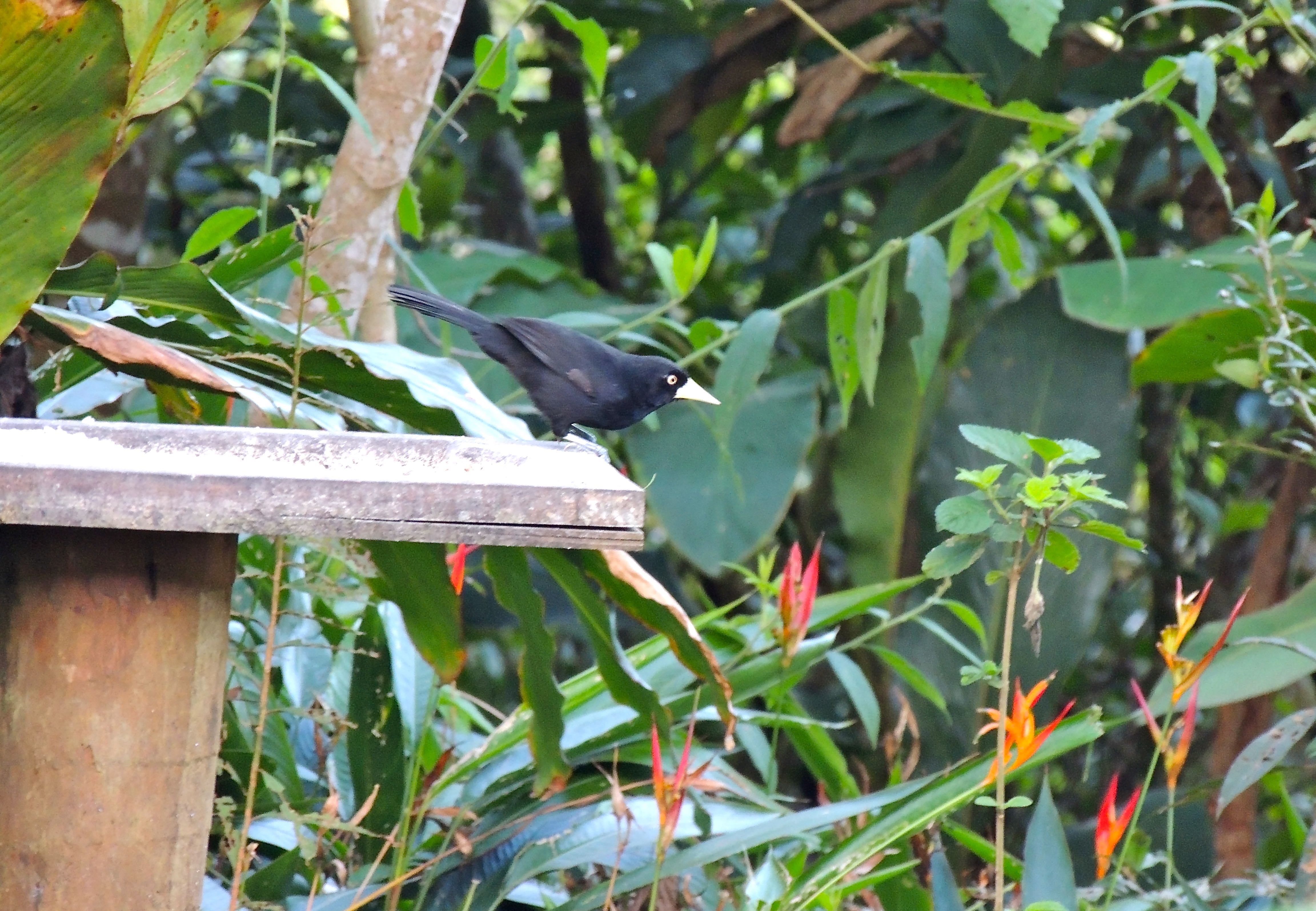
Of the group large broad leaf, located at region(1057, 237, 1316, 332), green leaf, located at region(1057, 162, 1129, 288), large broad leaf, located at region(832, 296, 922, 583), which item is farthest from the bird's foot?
large broad leaf, located at region(832, 296, 922, 583)

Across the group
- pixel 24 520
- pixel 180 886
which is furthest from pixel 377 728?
pixel 24 520

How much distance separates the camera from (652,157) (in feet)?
14.6

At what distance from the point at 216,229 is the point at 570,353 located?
689 millimetres

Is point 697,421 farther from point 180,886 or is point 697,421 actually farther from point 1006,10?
point 180,886

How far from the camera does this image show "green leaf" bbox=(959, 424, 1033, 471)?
1.58 metres

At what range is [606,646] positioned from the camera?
6.57ft

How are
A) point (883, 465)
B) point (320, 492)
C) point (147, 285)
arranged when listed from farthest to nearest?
1. point (883, 465)
2. point (147, 285)
3. point (320, 492)

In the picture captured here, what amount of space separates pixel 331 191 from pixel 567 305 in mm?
1217

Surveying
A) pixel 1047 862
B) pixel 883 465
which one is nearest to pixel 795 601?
pixel 1047 862

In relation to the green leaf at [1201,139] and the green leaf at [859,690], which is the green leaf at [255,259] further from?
the green leaf at [1201,139]

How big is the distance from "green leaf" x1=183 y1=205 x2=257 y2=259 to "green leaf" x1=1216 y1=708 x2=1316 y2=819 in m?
1.89

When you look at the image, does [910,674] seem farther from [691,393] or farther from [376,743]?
[376,743]

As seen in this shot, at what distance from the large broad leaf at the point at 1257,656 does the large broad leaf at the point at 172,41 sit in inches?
78.0

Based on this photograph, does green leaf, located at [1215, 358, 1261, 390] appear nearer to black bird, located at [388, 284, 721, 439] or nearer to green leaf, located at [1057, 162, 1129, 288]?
green leaf, located at [1057, 162, 1129, 288]
